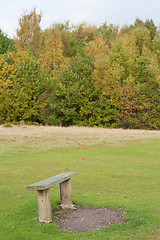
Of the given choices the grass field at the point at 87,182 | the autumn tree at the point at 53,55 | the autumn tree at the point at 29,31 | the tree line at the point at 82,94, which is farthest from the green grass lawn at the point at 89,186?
the autumn tree at the point at 29,31

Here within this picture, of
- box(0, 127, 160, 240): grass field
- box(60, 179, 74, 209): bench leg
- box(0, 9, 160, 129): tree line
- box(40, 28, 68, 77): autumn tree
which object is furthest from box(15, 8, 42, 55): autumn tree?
box(60, 179, 74, 209): bench leg

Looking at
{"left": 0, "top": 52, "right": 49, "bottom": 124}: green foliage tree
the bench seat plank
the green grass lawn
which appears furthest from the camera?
{"left": 0, "top": 52, "right": 49, "bottom": 124}: green foliage tree

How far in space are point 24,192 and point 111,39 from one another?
5931 cm

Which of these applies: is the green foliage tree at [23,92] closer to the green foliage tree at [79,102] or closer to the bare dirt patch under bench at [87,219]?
the green foliage tree at [79,102]

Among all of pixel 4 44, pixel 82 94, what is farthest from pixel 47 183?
pixel 4 44

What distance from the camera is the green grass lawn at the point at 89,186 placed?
219 inches

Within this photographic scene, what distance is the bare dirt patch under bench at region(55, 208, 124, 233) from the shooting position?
5898 mm

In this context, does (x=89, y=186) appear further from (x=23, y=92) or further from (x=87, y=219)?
(x=23, y=92)

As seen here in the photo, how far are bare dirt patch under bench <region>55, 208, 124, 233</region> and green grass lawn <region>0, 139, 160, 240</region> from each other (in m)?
0.23

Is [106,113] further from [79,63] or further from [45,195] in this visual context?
[45,195]

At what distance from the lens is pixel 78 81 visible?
1286 inches

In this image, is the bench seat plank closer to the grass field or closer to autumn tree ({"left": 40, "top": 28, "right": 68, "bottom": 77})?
the grass field

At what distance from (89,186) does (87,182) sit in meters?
0.49

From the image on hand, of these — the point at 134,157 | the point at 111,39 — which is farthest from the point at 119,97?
the point at 111,39
